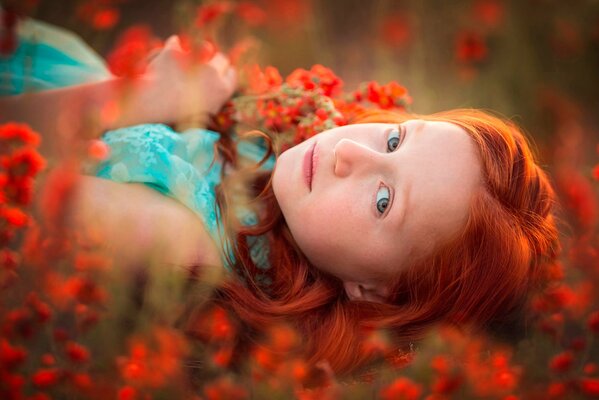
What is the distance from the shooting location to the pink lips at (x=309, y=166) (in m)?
1.25

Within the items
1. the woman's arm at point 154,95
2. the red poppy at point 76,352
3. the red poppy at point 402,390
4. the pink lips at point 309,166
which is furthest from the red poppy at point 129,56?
the red poppy at point 402,390

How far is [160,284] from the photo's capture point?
1044 mm

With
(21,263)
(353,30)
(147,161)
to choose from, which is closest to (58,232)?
(21,263)

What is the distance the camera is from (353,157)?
1186mm

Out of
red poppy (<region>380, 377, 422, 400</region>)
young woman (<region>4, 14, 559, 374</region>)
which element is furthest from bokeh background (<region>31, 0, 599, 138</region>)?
red poppy (<region>380, 377, 422, 400</region>)

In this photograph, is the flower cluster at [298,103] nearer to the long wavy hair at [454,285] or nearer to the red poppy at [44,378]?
the long wavy hair at [454,285]

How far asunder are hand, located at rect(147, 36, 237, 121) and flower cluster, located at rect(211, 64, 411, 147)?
4 cm

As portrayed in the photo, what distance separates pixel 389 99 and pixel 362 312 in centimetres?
60

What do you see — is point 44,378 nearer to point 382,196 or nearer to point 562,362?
point 382,196

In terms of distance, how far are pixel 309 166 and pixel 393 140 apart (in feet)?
0.58

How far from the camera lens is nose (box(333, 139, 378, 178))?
1.18 meters

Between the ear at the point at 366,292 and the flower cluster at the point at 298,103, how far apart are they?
37cm

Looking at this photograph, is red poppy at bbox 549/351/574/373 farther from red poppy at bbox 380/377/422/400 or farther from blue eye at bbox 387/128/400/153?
blue eye at bbox 387/128/400/153

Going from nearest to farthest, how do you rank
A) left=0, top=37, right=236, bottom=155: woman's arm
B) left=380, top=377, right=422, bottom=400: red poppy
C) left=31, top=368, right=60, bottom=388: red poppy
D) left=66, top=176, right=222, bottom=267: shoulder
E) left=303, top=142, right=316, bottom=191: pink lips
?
left=31, top=368, right=60, bottom=388: red poppy → left=380, top=377, right=422, bottom=400: red poppy → left=66, top=176, right=222, bottom=267: shoulder → left=303, top=142, right=316, bottom=191: pink lips → left=0, top=37, right=236, bottom=155: woman's arm
